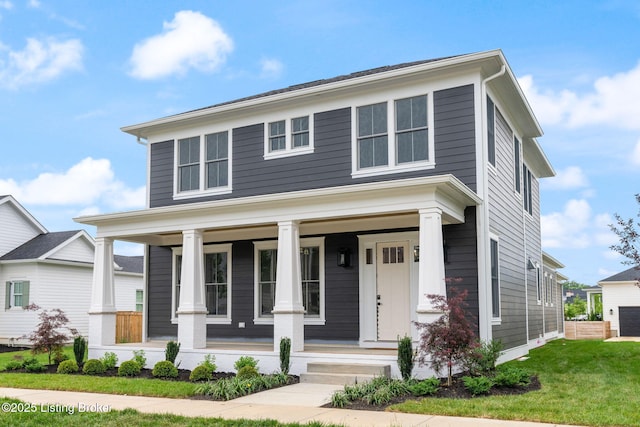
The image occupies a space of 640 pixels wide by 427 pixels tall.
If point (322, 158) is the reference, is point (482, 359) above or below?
below

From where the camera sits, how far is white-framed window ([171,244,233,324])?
16125mm

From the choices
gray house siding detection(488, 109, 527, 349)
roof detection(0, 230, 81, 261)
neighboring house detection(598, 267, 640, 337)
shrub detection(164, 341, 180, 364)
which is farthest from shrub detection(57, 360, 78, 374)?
neighboring house detection(598, 267, 640, 337)

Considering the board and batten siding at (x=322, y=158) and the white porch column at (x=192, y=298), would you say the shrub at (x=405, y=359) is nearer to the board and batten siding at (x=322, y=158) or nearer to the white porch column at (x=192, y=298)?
the board and batten siding at (x=322, y=158)

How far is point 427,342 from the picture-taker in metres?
10.4

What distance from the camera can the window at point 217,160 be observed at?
53.2 ft

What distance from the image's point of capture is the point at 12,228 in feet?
88.5

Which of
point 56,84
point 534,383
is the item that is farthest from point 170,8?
point 534,383

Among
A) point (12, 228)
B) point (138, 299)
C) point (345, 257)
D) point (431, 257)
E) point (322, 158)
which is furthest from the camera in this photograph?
point (138, 299)

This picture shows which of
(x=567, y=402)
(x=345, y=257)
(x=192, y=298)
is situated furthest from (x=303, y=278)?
(x=567, y=402)

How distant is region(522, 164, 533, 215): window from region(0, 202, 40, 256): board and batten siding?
20444 millimetres

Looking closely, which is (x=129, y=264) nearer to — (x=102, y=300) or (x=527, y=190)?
(x=102, y=300)

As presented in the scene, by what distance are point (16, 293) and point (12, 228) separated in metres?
3.02

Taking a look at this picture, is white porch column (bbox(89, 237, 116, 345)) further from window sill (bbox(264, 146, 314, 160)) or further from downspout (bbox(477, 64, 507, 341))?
downspout (bbox(477, 64, 507, 341))

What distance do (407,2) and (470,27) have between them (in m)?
2.09
